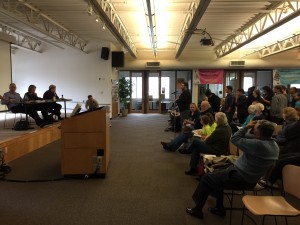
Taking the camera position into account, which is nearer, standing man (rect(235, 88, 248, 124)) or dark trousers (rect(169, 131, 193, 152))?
dark trousers (rect(169, 131, 193, 152))

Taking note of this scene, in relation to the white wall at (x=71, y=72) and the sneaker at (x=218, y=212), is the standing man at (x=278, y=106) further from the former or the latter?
the white wall at (x=71, y=72)

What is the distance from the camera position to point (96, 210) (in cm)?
314

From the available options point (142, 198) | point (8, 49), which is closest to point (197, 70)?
point (8, 49)

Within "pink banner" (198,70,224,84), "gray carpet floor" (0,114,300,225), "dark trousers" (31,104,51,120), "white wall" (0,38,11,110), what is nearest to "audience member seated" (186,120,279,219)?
"gray carpet floor" (0,114,300,225)

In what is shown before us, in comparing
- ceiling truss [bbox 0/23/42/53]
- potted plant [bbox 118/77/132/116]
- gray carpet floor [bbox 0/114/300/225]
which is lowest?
gray carpet floor [bbox 0/114/300/225]

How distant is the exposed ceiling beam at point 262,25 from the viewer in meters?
5.80

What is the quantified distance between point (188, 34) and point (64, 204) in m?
6.05

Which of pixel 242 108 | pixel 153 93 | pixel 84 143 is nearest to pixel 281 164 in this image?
pixel 84 143

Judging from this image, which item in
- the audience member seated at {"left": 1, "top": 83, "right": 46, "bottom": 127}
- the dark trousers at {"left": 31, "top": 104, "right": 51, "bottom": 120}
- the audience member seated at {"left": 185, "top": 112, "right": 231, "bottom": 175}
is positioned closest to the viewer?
the audience member seated at {"left": 185, "top": 112, "right": 231, "bottom": 175}

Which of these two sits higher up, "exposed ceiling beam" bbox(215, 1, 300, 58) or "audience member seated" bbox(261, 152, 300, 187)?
"exposed ceiling beam" bbox(215, 1, 300, 58)

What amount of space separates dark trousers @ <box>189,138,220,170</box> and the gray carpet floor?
11.0 inches

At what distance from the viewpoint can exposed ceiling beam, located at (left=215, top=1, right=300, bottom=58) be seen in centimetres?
580

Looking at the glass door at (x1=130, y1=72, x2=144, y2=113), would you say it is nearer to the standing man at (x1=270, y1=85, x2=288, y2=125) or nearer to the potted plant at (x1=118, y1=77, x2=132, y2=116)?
the potted plant at (x1=118, y1=77, x2=132, y2=116)

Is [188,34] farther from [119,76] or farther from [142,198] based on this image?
[119,76]
